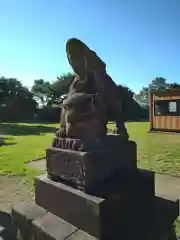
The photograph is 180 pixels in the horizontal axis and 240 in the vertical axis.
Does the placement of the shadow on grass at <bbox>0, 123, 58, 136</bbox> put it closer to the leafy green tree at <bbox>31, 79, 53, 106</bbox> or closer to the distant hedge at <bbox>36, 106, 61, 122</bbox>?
the distant hedge at <bbox>36, 106, 61, 122</bbox>

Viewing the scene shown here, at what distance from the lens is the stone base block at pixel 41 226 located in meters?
2.00

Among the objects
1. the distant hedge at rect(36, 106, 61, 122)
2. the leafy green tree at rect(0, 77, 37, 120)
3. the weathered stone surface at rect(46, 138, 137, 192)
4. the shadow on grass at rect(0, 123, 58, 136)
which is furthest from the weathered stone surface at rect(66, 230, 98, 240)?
the leafy green tree at rect(0, 77, 37, 120)

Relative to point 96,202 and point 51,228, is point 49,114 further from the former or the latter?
point 96,202

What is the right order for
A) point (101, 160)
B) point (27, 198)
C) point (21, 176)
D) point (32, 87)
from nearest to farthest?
point (101, 160) → point (27, 198) → point (21, 176) → point (32, 87)

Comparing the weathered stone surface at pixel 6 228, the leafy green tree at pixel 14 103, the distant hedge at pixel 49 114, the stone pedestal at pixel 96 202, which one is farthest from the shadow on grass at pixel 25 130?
the leafy green tree at pixel 14 103

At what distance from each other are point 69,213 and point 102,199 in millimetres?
406

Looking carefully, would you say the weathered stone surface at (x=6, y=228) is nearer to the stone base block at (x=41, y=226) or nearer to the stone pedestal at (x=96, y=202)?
the stone base block at (x=41, y=226)

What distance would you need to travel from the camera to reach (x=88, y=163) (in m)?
2.00

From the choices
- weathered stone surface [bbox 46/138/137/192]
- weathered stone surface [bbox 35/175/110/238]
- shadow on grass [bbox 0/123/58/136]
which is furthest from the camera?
shadow on grass [bbox 0/123/58/136]

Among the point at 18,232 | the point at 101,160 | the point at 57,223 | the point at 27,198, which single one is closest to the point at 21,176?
the point at 27,198

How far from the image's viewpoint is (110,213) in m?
2.00

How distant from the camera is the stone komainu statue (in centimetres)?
215

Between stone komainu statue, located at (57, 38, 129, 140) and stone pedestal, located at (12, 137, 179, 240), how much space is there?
0.58 feet

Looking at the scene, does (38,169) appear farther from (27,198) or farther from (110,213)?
(110,213)
